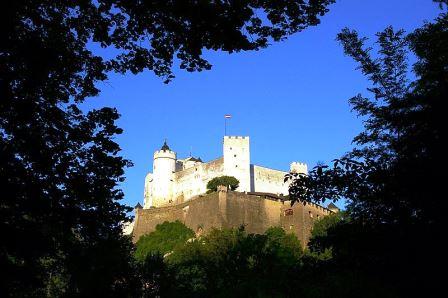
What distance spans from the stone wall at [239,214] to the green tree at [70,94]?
58958mm

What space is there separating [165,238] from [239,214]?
34.4ft

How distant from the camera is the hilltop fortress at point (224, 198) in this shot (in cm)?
7262

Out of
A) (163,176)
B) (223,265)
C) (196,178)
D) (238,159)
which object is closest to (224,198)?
(238,159)

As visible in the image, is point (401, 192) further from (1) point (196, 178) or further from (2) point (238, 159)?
(1) point (196, 178)

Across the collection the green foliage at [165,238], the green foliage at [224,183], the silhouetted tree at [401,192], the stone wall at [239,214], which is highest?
the green foliage at [224,183]

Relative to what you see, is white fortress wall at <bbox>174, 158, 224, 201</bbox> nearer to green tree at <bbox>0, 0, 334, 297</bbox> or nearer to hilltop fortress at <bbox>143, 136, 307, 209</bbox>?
hilltop fortress at <bbox>143, 136, 307, 209</bbox>

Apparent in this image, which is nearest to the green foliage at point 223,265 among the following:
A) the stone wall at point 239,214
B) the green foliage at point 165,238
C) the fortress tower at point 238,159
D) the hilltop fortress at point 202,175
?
the green foliage at point 165,238

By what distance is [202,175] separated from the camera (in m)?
89.9

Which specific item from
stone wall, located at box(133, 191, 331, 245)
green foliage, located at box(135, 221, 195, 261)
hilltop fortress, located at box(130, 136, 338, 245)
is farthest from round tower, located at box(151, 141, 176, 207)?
green foliage, located at box(135, 221, 195, 261)

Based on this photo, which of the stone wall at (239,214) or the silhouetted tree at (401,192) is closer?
the silhouetted tree at (401,192)

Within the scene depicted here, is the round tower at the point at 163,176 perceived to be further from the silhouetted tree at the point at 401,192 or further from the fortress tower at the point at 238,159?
the silhouetted tree at the point at 401,192

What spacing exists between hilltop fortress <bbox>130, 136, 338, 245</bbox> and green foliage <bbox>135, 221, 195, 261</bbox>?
1.96m

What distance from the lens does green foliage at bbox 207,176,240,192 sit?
266 feet

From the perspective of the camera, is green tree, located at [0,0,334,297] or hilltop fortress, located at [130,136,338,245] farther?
hilltop fortress, located at [130,136,338,245]
